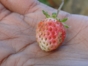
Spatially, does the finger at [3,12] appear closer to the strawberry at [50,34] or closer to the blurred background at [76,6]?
the strawberry at [50,34]

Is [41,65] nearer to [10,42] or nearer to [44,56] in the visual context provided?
[44,56]

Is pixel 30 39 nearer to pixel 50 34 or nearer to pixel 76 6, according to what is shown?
pixel 50 34

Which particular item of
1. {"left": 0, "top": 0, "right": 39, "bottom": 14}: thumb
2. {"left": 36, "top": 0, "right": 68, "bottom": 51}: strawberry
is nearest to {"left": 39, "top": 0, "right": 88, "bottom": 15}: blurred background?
{"left": 0, "top": 0, "right": 39, "bottom": 14}: thumb

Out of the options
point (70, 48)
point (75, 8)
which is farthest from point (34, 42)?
point (75, 8)

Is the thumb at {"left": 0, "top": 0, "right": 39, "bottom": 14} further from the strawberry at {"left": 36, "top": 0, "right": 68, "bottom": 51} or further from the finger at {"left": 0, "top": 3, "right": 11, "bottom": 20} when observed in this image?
the strawberry at {"left": 36, "top": 0, "right": 68, "bottom": 51}

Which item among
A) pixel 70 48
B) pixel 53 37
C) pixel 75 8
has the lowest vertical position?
pixel 75 8

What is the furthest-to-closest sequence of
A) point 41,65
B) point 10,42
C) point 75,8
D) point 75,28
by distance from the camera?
point 75,8, point 75,28, point 10,42, point 41,65

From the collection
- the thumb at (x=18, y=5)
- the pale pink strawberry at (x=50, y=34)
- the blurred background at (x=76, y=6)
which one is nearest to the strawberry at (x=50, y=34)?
the pale pink strawberry at (x=50, y=34)
